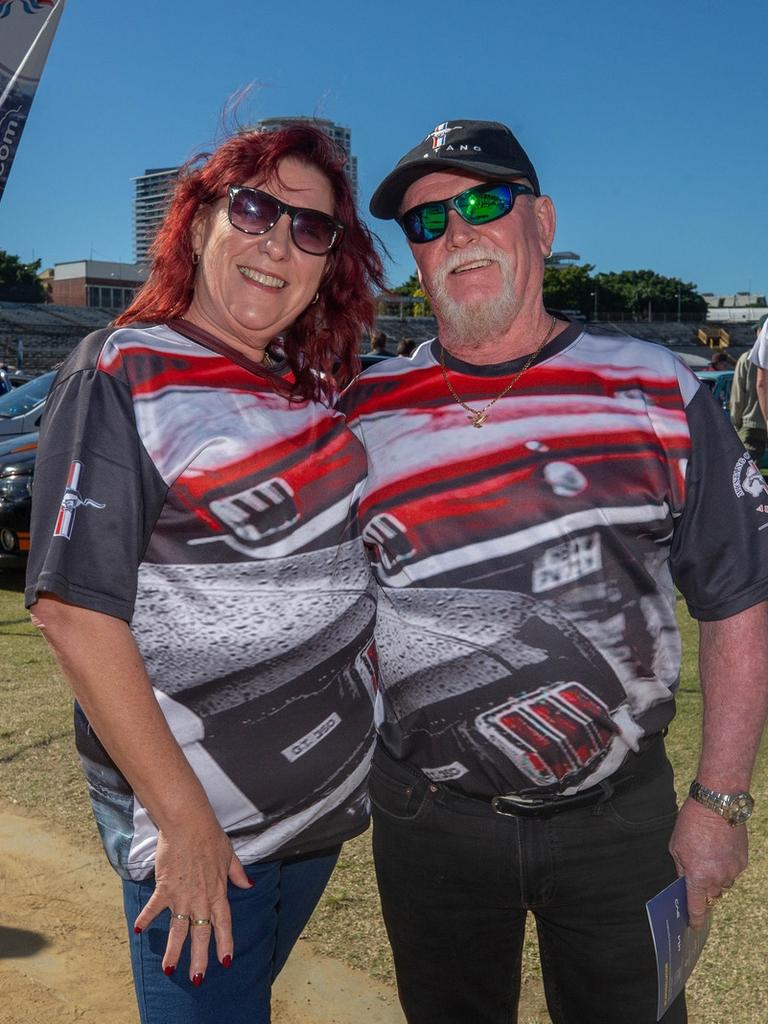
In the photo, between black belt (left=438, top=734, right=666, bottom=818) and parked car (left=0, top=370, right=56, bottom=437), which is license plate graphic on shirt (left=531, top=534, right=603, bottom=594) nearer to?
black belt (left=438, top=734, right=666, bottom=818)

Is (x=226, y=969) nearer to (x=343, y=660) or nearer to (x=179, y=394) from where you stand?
(x=343, y=660)

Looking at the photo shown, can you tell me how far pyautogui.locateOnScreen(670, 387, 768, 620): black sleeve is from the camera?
6.40ft

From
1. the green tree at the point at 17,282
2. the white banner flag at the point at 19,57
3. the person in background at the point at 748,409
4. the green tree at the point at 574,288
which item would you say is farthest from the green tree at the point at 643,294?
the white banner flag at the point at 19,57

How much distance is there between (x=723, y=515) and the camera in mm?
1954

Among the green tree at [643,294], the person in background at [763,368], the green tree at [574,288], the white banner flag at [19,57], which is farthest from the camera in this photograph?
the green tree at [643,294]

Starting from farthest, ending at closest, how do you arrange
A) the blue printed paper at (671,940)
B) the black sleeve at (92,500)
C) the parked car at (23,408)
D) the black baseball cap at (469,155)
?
the parked car at (23,408)
the black baseball cap at (469,155)
the blue printed paper at (671,940)
the black sleeve at (92,500)

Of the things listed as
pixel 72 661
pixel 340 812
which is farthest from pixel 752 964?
pixel 72 661

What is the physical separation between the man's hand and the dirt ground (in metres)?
1.30

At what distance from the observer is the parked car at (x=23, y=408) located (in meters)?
10.2

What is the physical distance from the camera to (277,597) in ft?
5.82

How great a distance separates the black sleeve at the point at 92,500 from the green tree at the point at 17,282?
83.6 metres

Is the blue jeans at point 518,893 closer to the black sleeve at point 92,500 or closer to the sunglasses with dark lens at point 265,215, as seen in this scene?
the black sleeve at point 92,500

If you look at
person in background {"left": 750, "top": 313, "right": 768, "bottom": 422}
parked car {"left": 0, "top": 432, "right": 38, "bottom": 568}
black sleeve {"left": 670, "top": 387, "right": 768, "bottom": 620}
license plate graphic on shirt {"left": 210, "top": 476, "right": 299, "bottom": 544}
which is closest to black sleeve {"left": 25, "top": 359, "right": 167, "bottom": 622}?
license plate graphic on shirt {"left": 210, "top": 476, "right": 299, "bottom": 544}

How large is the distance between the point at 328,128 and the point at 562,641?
118 cm
